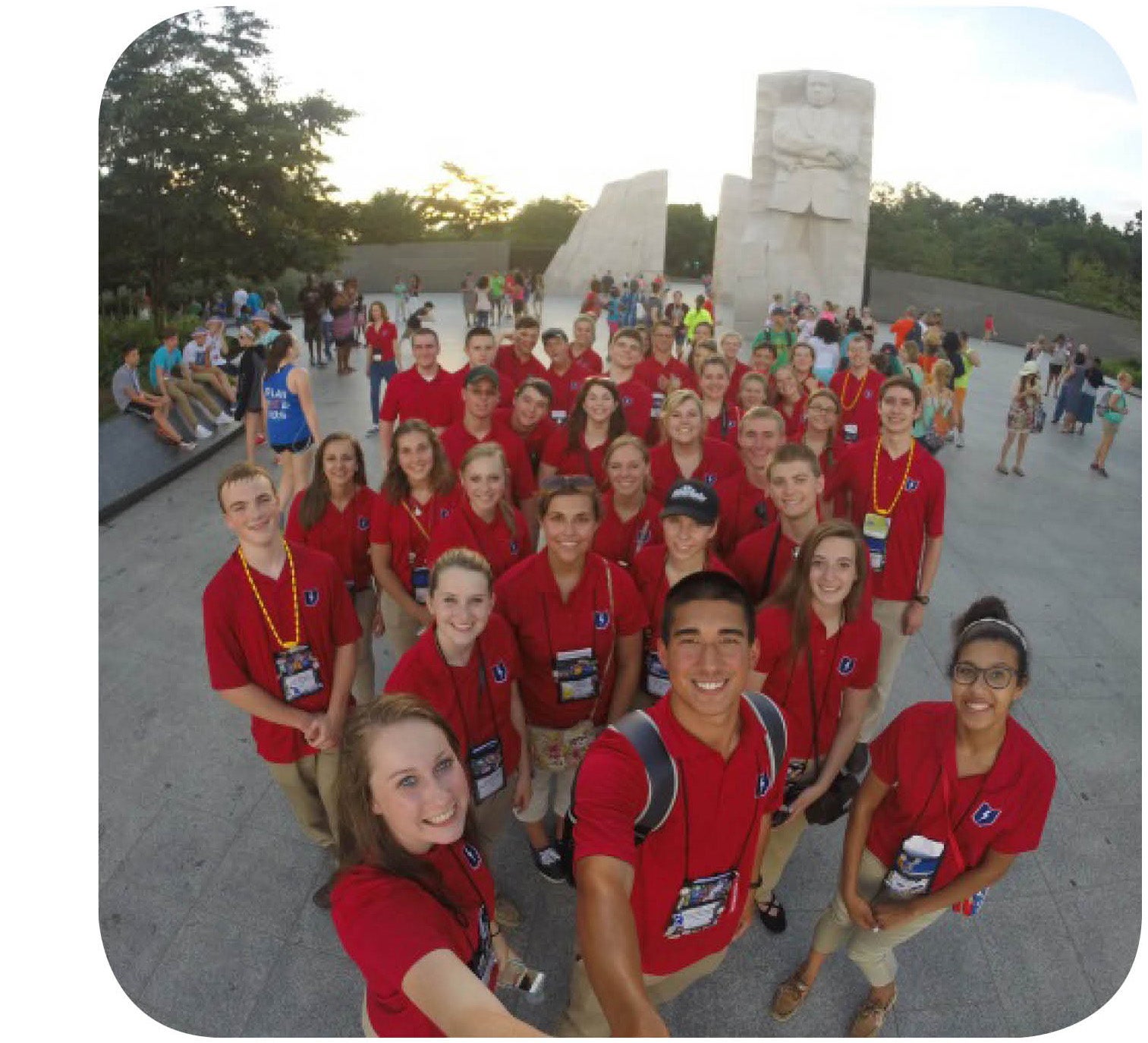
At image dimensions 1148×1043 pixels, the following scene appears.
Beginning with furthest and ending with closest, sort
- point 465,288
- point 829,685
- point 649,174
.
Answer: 1. point 649,174
2. point 465,288
3. point 829,685

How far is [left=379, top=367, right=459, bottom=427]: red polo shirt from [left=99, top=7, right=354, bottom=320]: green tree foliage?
2.25 meters

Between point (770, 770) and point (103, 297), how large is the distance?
29.0ft

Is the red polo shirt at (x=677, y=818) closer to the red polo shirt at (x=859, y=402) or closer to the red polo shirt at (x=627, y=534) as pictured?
the red polo shirt at (x=627, y=534)

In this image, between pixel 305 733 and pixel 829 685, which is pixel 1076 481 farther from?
pixel 305 733

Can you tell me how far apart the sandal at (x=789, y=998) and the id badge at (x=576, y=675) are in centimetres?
132

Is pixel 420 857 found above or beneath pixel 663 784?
beneath

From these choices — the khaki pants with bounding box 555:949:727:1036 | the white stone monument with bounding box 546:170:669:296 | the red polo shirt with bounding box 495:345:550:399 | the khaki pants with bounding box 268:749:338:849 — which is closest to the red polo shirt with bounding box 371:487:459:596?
the khaki pants with bounding box 268:749:338:849

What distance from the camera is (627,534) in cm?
382

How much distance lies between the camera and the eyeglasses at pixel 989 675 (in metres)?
2.28

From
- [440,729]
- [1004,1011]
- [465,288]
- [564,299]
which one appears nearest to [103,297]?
[440,729]

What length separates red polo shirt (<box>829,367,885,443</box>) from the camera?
6.32 meters

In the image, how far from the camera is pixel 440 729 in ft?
6.20

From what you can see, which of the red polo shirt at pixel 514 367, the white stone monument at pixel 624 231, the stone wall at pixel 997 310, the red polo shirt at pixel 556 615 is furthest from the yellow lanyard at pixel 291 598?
the stone wall at pixel 997 310

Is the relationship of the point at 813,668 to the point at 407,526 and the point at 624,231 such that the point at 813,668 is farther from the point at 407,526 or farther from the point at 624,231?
the point at 624,231
